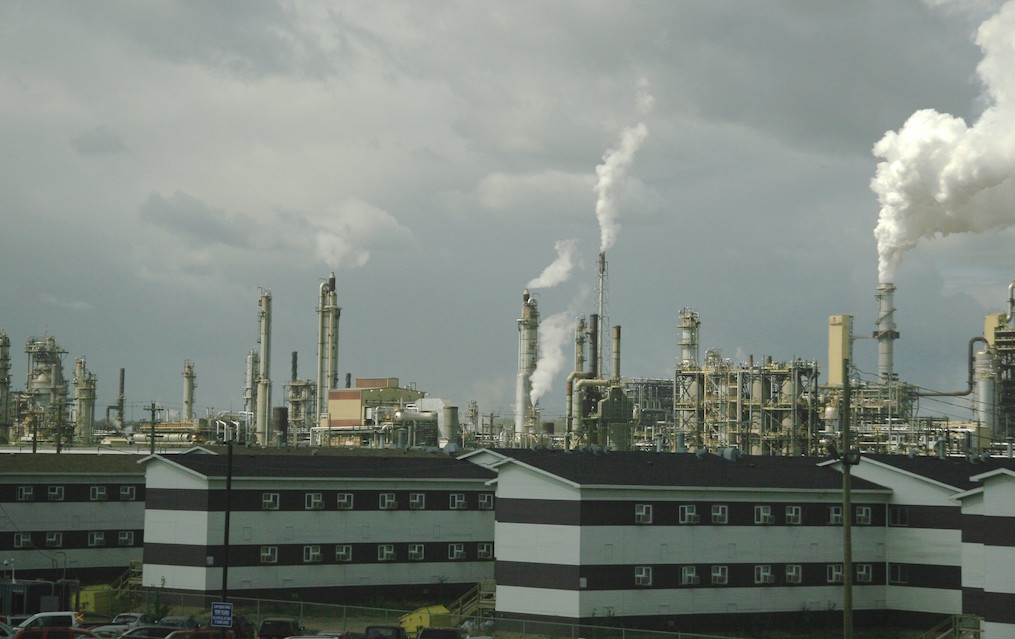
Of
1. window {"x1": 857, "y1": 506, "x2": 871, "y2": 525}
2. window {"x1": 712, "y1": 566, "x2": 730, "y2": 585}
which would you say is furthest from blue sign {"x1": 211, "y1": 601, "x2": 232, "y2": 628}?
window {"x1": 857, "y1": 506, "x2": 871, "y2": 525}

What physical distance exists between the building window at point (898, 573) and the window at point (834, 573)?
2432mm

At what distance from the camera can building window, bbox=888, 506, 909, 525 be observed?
182ft

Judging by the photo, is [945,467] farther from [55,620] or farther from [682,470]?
[55,620]

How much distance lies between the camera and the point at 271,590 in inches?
2253

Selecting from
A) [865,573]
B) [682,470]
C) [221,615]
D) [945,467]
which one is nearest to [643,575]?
[682,470]

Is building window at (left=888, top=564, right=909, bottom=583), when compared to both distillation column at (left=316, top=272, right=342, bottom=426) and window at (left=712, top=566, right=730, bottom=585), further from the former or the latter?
distillation column at (left=316, top=272, right=342, bottom=426)

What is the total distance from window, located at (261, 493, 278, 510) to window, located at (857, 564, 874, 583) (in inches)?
1078

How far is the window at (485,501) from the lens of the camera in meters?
64.1

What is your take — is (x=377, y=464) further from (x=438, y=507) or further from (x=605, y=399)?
(x=605, y=399)

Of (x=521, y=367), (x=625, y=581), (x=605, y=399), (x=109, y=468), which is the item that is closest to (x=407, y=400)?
(x=521, y=367)

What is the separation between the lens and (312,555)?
193ft

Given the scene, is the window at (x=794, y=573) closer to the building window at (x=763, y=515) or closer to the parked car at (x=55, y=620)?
the building window at (x=763, y=515)

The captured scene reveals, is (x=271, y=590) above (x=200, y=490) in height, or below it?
below

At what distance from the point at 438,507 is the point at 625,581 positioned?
613 inches
